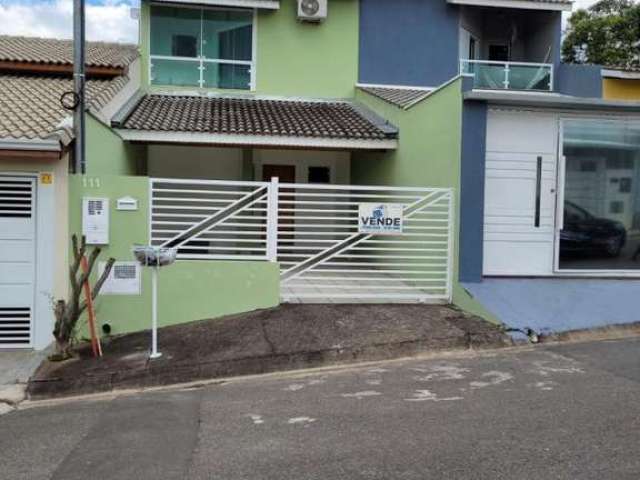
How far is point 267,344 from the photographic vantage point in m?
7.57

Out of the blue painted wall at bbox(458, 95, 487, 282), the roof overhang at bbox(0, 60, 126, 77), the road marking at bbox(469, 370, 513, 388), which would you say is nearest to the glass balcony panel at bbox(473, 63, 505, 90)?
the blue painted wall at bbox(458, 95, 487, 282)

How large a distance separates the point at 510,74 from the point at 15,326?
13.6m

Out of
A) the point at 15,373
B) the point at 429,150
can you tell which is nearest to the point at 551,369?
the point at 429,150

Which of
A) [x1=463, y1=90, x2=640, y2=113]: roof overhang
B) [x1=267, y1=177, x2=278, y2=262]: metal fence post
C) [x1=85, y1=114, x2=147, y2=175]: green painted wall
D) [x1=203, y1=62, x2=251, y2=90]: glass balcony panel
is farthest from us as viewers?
[x1=203, y1=62, x2=251, y2=90]: glass balcony panel

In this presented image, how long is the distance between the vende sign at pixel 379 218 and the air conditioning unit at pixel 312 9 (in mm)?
8145

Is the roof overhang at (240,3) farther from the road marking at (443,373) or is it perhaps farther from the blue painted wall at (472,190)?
the road marking at (443,373)

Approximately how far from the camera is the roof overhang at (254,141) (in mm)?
12539

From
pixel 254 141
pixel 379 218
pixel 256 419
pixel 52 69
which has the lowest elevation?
pixel 256 419

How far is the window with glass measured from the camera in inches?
392

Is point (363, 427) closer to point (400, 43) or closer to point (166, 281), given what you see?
point (166, 281)

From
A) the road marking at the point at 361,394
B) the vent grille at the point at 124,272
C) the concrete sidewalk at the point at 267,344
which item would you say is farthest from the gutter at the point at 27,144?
the road marking at the point at 361,394

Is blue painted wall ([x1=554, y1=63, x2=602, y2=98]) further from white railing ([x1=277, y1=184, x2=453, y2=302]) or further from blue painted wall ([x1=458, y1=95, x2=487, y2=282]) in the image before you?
white railing ([x1=277, y1=184, x2=453, y2=302])

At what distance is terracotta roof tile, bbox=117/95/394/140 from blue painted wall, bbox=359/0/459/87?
1.40m

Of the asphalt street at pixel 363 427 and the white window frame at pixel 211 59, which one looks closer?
the asphalt street at pixel 363 427
